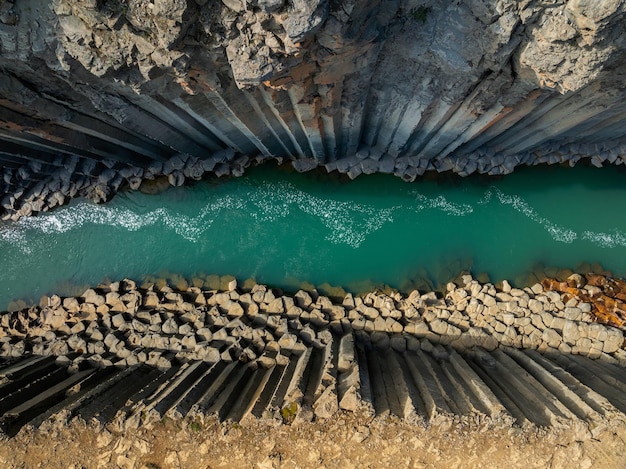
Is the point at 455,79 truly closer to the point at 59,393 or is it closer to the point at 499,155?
the point at 499,155

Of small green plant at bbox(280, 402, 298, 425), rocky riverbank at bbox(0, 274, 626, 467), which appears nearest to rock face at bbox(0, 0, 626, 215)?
rocky riverbank at bbox(0, 274, 626, 467)

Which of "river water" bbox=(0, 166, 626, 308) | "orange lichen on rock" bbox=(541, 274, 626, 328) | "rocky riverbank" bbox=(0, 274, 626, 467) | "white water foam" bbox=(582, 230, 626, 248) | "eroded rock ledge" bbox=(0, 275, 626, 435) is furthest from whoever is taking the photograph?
"river water" bbox=(0, 166, 626, 308)

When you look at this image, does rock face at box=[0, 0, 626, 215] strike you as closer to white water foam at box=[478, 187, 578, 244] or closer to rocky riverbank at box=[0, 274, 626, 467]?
white water foam at box=[478, 187, 578, 244]

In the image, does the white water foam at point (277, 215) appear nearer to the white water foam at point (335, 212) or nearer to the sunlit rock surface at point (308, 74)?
the white water foam at point (335, 212)

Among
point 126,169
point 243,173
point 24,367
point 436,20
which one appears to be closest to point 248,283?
point 243,173

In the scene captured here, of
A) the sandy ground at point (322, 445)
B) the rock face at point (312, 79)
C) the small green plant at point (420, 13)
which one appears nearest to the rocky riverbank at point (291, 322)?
the sandy ground at point (322, 445)
